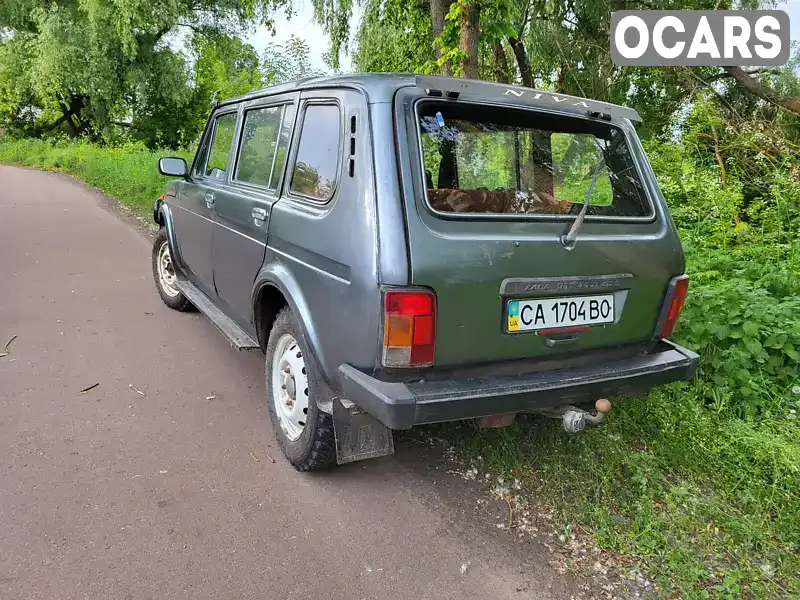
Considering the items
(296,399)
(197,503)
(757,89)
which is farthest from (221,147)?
(757,89)

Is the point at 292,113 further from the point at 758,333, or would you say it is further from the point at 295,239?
the point at 758,333

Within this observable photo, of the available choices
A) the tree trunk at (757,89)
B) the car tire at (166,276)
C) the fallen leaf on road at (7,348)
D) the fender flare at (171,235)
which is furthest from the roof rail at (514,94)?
the tree trunk at (757,89)

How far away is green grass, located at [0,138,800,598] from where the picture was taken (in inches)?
100

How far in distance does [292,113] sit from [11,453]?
2330 mm

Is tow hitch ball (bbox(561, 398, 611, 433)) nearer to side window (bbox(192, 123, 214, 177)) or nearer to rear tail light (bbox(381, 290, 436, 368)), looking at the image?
rear tail light (bbox(381, 290, 436, 368))

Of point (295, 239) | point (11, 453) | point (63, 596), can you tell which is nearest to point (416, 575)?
point (63, 596)

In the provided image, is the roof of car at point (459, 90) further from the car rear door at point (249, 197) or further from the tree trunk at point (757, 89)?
the tree trunk at point (757, 89)

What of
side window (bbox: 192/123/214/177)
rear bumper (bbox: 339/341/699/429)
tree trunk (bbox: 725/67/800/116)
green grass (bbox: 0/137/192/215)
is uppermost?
tree trunk (bbox: 725/67/800/116)

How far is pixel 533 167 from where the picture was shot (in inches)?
124

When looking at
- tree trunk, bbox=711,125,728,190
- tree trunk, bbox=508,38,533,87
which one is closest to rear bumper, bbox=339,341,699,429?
tree trunk, bbox=711,125,728,190

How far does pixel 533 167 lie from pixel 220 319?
2.32 meters

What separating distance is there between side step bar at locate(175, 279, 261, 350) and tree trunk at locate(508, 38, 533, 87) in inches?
313

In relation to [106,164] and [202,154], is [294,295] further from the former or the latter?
[106,164]

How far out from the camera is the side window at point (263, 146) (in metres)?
3.38
